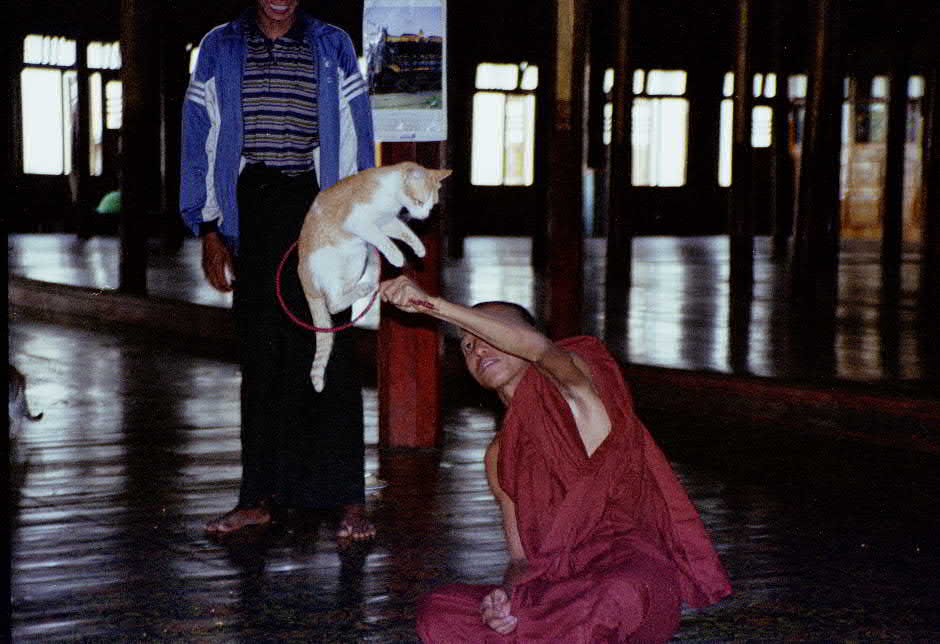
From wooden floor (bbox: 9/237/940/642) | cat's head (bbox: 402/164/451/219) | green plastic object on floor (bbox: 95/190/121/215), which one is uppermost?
cat's head (bbox: 402/164/451/219)

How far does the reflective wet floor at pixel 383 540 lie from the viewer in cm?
304

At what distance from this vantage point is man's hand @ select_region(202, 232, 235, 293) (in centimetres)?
352

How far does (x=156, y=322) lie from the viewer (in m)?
9.55

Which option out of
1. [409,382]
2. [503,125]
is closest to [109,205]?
[503,125]

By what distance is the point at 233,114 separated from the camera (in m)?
3.30

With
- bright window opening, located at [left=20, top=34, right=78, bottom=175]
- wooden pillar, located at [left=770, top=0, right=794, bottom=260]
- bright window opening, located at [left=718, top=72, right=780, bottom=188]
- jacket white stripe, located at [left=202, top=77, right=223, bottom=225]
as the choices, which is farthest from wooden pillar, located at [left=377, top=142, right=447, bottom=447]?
bright window opening, located at [left=718, top=72, right=780, bottom=188]

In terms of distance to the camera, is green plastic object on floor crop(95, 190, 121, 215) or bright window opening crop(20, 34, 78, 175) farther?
bright window opening crop(20, 34, 78, 175)

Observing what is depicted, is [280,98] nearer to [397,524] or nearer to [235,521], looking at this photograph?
[235,521]

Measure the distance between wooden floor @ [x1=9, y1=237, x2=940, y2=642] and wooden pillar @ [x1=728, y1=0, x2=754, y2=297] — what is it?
427 cm

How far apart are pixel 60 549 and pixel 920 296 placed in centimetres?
837

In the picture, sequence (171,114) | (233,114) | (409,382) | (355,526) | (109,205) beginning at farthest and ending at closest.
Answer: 1. (109,205)
2. (171,114)
3. (409,382)
4. (355,526)
5. (233,114)

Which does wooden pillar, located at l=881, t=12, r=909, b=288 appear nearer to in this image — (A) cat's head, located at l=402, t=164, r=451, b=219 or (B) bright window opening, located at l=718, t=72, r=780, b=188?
(B) bright window opening, located at l=718, t=72, r=780, b=188

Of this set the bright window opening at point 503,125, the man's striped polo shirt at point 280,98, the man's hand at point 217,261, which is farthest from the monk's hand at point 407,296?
the bright window opening at point 503,125

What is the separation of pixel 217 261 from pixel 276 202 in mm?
221
